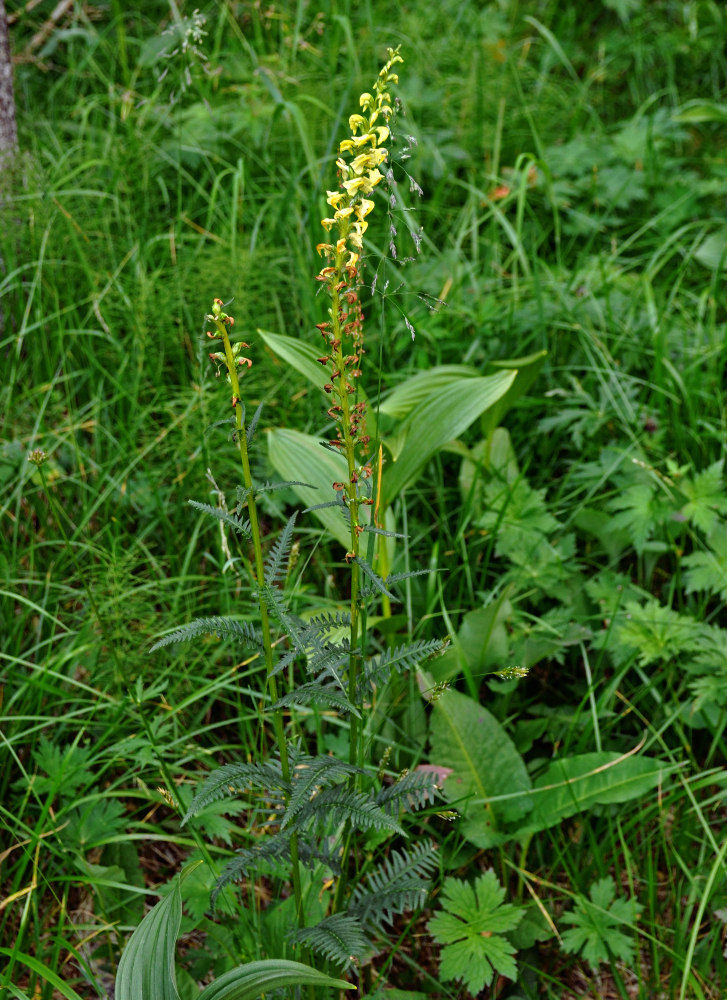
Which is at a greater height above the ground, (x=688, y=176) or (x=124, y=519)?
(x=688, y=176)

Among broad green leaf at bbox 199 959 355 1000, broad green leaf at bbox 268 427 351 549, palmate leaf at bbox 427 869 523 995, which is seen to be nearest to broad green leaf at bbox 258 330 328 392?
broad green leaf at bbox 268 427 351 549

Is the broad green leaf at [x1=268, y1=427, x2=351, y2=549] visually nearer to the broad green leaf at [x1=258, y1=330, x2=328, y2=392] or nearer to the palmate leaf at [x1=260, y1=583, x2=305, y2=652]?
the broad green leaf at [x1=258, y1=330, x2=328, y2=392]

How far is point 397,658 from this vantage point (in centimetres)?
115

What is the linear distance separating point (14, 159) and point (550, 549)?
1.95 metres

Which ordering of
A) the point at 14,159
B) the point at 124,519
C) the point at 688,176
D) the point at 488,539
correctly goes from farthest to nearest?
the point at 688,176 < the point at 14,159 < the point at 124,519 < the point at 488,539

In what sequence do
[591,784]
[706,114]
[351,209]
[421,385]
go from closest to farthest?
[351,209], [591,784], [421,385], [706,114]

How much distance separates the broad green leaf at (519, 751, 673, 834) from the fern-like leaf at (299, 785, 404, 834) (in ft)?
1.96

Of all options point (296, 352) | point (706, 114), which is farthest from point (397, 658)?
point (706, 114)

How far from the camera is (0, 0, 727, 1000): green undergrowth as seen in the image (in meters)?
1.55

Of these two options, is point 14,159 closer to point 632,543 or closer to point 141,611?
point 141,611

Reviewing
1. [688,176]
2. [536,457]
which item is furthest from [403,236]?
[688,176]

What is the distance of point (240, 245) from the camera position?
105 inches

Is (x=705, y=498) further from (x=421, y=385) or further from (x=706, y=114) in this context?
(x=706, y=114)

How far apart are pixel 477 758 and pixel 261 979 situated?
73cm
